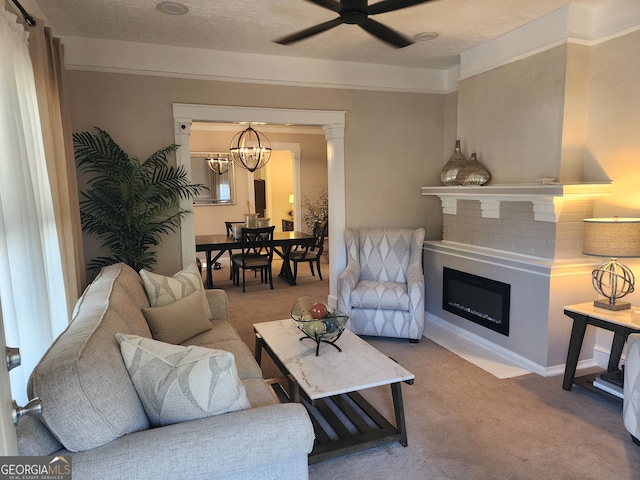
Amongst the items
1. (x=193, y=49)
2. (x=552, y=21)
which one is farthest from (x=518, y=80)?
(x=193, y=49)

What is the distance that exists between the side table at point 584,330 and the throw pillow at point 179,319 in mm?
2519

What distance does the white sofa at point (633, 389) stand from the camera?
7.27ft

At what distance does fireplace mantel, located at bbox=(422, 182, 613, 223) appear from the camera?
3.07m

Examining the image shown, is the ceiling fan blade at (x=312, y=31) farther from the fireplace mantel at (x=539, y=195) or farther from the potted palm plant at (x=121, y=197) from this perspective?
the fireplace mantel at (x=539, y=195)

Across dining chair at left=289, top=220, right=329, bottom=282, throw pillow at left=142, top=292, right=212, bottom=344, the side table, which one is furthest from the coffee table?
dining chair at left=289, top=220, right=329, bottom=282

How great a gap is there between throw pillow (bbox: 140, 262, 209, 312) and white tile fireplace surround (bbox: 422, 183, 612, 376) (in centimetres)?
243

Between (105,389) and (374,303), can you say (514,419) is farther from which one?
(105,389)

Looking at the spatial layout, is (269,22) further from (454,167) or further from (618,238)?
(618,238)

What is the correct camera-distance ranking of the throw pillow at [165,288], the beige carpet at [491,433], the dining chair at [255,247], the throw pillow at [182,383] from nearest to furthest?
the throw pillow at [182,383]
the beige carpet at [491,433]
the throw pillow at [165,288]
the dining chair at [255,247]

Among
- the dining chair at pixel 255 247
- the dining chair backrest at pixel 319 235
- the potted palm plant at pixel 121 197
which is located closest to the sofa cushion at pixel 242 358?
the potted palm plant at pixel 121 197

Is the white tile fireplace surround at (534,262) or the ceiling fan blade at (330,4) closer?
the ceiling fan blade at (330,4)

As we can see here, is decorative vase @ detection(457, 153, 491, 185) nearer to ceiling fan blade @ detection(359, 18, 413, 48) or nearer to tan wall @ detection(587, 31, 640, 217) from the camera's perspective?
tan wall @ detection(587, 31, 640, 217)

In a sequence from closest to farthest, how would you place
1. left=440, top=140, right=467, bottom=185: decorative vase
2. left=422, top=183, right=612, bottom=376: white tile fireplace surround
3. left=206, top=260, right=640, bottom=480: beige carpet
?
left=206, top=260, right=640, bottom=480: beige carpet → left=422, top=183, right=612, bottom=376: white tile fireplace surround → left=440, top=140, right=467, bottom=185: decorative vase

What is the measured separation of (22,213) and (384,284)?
3025mm
